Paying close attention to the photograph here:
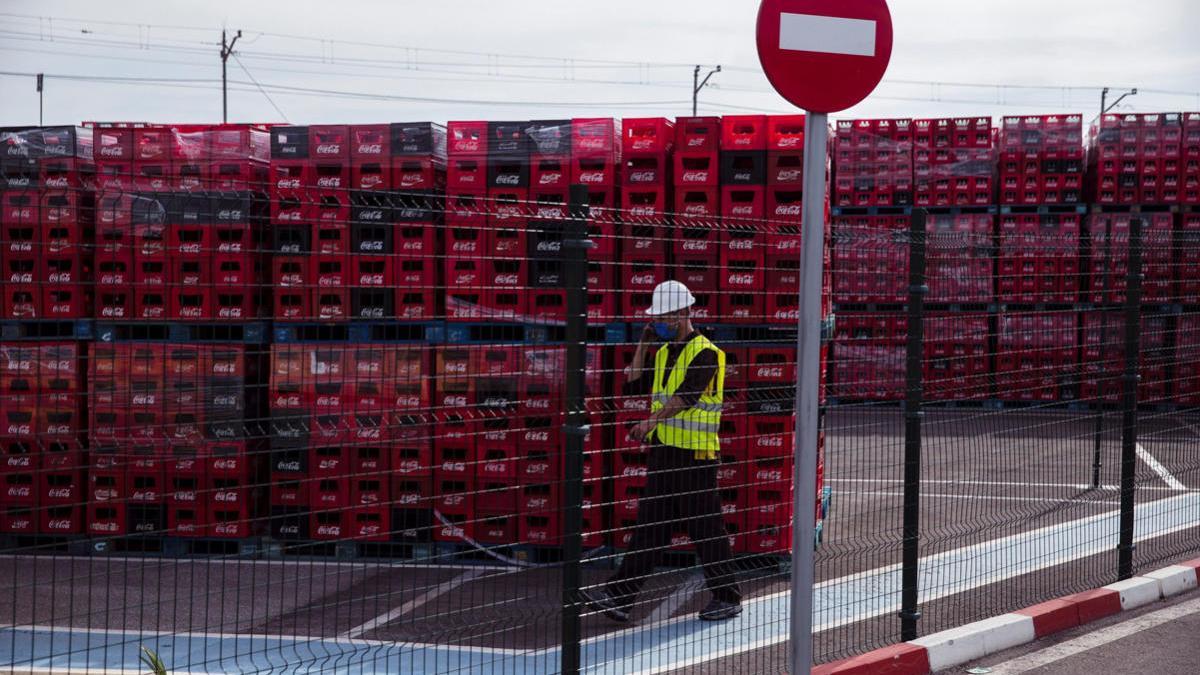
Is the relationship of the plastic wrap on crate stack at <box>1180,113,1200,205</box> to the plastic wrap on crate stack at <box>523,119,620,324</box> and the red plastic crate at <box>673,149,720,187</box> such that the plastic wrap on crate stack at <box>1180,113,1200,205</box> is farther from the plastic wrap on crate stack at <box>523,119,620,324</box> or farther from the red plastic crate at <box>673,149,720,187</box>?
the plastic wrap on crate stack at <box>523,119,620,324</box>

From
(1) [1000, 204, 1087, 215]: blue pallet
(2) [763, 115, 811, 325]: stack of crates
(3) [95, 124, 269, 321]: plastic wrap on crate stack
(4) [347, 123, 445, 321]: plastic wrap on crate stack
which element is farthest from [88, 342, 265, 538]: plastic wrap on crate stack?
(1) [1000, 204, 1087, 215]: blue pallet

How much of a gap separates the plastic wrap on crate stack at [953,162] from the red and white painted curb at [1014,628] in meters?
10.8

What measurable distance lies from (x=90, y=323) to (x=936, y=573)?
6396 mm

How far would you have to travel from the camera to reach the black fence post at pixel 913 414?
627 centimetres

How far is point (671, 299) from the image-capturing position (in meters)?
7.30

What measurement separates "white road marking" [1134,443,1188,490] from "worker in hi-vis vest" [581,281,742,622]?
5417 mm

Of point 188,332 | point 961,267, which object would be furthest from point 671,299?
point 961,267

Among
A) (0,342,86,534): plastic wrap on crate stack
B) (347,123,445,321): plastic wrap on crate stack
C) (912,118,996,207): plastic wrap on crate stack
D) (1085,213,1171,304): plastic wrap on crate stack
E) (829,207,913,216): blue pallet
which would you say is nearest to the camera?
(0,342,86,534): plastic wrap on crate stack

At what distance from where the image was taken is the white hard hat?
23.7 ft

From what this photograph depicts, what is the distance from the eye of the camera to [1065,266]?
57.3 feet

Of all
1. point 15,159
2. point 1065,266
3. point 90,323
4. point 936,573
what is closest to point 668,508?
point 936,573

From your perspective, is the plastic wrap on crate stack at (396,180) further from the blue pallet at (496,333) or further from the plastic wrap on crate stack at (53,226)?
the plastic wrap on crate stack at (53,226)

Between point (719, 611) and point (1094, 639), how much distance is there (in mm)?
2093

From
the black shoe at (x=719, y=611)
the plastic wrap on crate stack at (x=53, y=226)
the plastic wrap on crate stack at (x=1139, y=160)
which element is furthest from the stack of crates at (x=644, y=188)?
the plastic wrap on crate stack at (x=1139, y=160)
